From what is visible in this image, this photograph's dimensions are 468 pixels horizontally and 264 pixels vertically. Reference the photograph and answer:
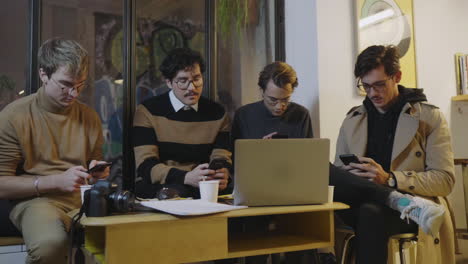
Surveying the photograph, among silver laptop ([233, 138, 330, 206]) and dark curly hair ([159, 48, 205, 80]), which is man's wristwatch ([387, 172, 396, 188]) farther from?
dark curly hair ([159, 48, 205, 80])

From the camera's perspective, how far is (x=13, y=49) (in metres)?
2.21

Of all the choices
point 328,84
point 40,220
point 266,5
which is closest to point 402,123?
point 328,84

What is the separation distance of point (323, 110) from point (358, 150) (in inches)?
22.3

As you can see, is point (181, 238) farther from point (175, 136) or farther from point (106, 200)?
point (175, 136)

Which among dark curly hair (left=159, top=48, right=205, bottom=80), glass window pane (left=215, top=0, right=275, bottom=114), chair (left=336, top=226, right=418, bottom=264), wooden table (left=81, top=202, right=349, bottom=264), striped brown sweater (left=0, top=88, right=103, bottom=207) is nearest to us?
wooden table (left=81, top=202, right=349, bottom=264)

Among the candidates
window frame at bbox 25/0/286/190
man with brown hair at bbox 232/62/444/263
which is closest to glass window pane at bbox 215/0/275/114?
window frame at bbox 25/0/286/190

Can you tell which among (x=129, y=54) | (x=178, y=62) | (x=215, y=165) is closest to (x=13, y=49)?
(x=129, y=54)

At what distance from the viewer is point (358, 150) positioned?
7.11 feet

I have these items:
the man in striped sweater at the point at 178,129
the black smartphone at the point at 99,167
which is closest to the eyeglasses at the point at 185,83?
the man in striped sweater at the point at 178,129

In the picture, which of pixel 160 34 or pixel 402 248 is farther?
pixel 160 34

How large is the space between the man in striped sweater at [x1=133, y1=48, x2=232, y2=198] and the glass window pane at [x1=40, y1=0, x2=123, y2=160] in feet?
0.84

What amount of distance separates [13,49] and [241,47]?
1352mm

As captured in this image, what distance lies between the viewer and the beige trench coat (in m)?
1.86

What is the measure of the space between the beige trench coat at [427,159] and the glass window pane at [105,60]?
1458 millimetres
